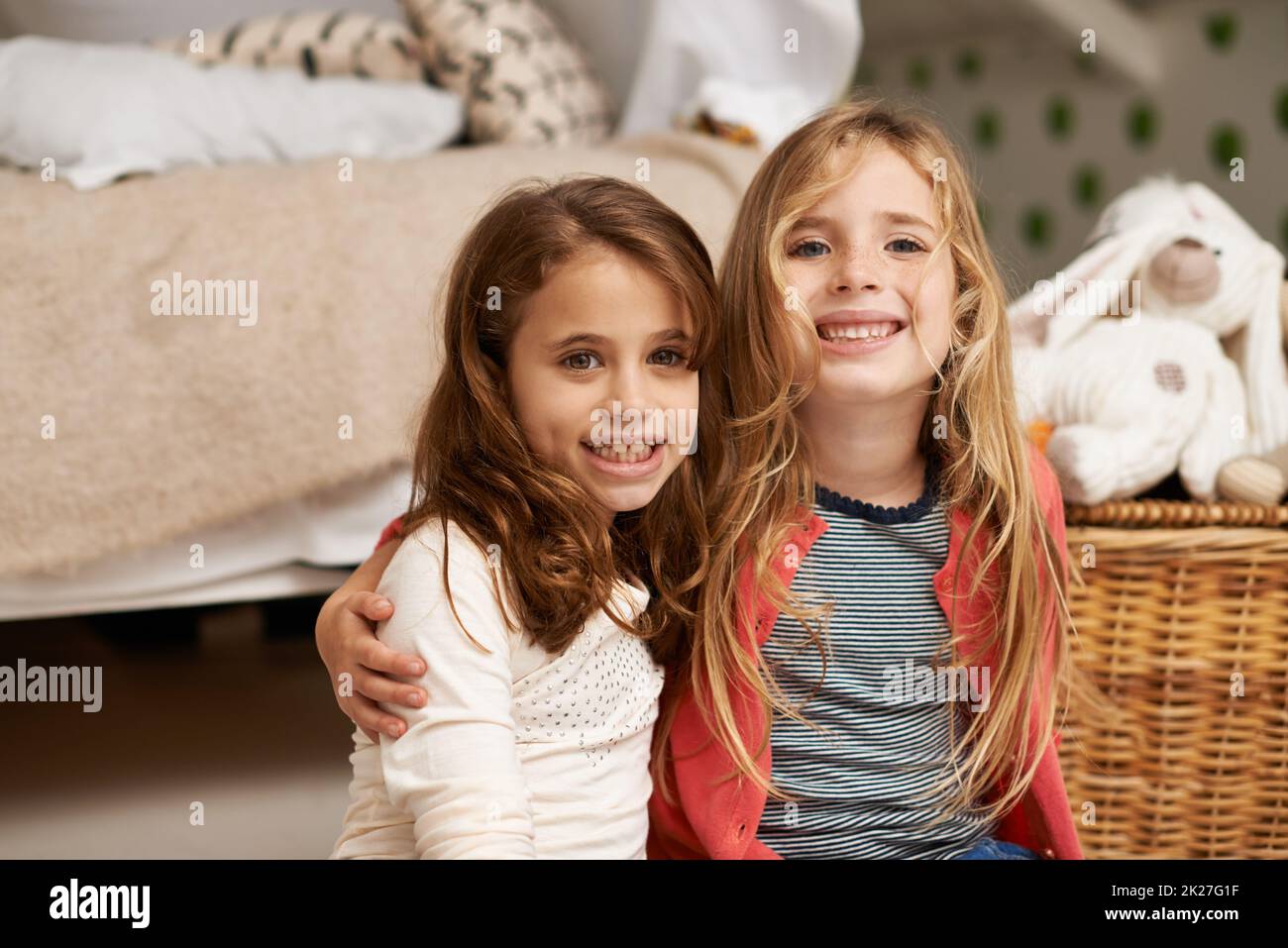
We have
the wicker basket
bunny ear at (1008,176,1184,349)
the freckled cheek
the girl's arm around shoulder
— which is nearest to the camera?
the girl's arm around shoulder

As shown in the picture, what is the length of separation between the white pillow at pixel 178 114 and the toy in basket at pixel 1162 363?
834 millimetres

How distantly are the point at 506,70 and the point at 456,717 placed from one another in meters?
1.37

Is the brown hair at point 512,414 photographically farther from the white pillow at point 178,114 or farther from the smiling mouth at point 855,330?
the white pillow at point 178,114

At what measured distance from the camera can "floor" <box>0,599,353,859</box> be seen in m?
1.27

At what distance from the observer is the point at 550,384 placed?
2.63 feet

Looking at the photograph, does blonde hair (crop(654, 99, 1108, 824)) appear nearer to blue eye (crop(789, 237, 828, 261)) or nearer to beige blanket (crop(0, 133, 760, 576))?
blue eye (crop(789, 237, 828, 261))

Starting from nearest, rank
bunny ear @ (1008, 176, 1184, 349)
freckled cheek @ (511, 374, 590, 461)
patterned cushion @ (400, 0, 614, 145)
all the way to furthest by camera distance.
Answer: freckled cheek @ (511, 374, 590, 461), bunny ear @ (1008, 176, 1184, 349), patterned cushion @ (400, 0, 614, 145)

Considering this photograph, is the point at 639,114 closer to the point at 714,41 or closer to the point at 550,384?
the point at 714,41

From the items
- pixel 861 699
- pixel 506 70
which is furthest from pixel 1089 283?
pixel 506 70

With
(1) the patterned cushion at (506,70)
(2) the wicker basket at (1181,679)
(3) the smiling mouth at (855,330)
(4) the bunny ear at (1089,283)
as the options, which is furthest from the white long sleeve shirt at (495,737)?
(1) the patterned cushion at (506,70)

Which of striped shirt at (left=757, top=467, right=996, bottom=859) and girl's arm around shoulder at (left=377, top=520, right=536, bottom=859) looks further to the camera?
striped shirt at (left=757, top=467, right=996, bottom=859)

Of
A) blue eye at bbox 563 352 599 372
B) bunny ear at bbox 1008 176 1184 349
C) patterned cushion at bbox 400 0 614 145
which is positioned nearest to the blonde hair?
blue eye at bbox 563 352 599 372

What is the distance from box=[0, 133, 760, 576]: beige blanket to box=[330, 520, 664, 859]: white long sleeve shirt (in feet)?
1.55
